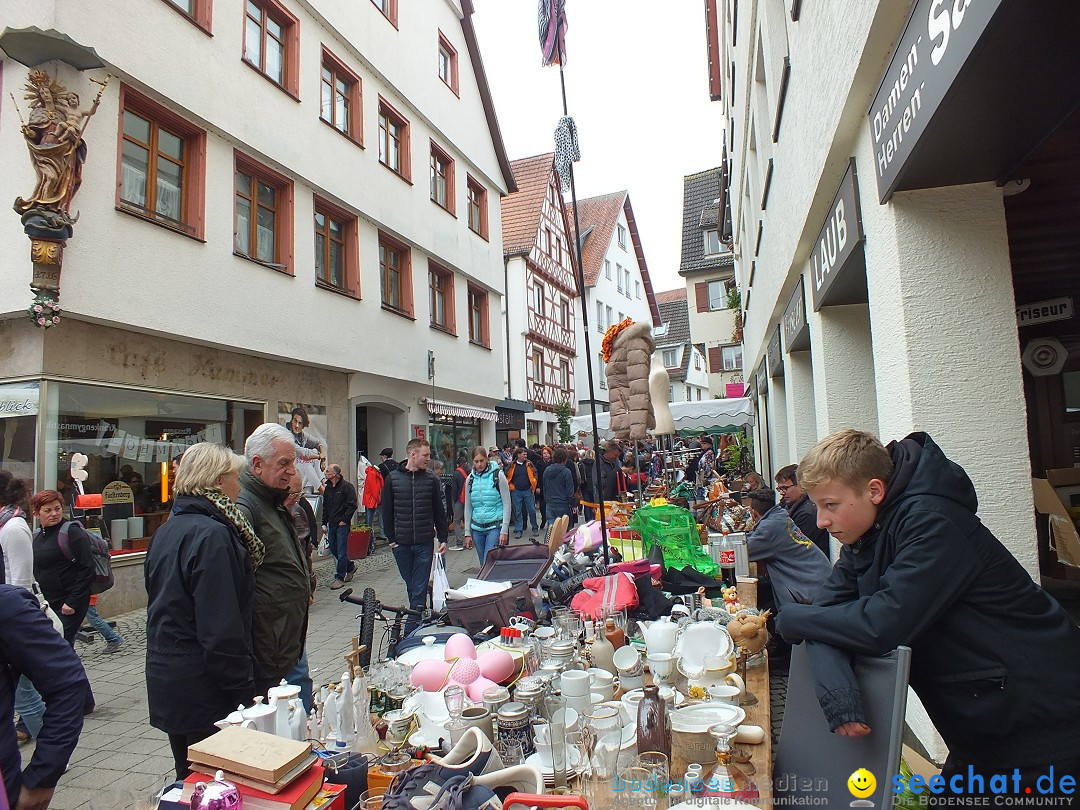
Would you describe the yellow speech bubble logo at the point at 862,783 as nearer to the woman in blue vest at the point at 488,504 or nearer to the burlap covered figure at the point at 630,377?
the burlap covered figure at the point at 630,377

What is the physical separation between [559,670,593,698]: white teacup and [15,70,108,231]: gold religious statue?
7230 millimetres

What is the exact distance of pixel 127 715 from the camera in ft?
16.2

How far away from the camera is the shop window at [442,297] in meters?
16.5

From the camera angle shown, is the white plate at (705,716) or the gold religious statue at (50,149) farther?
the gold religious statue at (50,149)

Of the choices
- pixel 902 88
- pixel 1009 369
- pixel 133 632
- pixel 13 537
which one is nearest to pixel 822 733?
pixel 1009 369

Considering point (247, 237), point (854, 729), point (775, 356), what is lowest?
point (854, 729)

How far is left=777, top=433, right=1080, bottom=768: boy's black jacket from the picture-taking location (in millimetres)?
1712

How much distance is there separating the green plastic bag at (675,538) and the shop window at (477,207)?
45.9 ft

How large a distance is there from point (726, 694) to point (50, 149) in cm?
814

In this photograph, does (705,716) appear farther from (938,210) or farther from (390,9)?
(390,9)

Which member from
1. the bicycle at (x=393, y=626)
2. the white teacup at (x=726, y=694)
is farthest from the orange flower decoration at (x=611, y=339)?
the white teacup at (x=726, y=694)

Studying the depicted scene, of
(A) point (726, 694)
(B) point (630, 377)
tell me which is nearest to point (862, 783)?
(A) point (726, 694)

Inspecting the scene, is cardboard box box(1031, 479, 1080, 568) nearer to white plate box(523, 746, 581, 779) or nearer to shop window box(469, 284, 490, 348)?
white plate box(523, 746, 581, 779)

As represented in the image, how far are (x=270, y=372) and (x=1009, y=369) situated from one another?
10.2 metres
